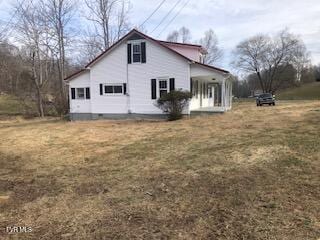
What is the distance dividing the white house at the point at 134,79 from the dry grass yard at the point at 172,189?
10.6 metres

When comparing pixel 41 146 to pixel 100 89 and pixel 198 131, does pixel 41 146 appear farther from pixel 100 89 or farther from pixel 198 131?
pixel 100 89

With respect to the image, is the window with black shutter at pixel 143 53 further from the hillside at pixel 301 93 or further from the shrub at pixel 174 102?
the hillside at pixel 301 93

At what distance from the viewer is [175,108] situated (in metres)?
20.7

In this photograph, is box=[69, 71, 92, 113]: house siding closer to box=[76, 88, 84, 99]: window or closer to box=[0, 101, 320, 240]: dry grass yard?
box=[76, 88, 84, 99]: window

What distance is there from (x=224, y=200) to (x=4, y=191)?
4.37 meters

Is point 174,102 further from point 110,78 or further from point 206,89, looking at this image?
point 206,89

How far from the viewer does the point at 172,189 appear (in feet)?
22.2

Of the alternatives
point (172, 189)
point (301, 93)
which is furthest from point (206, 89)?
point (301, 93)

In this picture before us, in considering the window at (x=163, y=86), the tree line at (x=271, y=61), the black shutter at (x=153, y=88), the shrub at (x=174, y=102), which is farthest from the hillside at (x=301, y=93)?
the shrub at (x=174, y=102)

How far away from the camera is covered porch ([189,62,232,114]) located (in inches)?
851

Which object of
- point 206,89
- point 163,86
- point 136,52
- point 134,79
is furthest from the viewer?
point 206,89

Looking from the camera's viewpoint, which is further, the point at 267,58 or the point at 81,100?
the point at 267,58

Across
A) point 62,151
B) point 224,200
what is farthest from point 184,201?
point 62,151

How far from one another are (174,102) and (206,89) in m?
8.57
